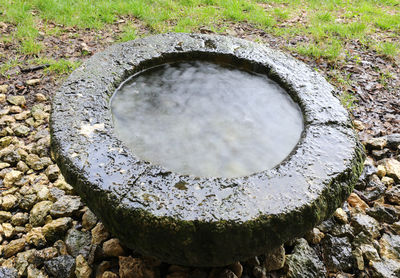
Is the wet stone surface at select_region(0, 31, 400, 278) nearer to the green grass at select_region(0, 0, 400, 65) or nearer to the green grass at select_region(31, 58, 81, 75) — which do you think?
the green grass at select_region(31, 58, 81, 75)

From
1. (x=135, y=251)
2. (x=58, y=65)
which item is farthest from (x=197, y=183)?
(x=58, y=65)

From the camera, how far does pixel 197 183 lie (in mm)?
1522

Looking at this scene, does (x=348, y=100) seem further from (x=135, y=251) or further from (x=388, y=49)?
(x=135, y=251)

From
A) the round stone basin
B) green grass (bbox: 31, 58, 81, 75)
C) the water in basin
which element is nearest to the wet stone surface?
the round stone basin

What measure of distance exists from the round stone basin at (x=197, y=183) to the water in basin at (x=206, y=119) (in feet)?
0.07

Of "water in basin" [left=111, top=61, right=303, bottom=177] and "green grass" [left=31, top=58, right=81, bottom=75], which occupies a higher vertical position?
"water in basin" [left=111, top=61, right=303, bottom=177]

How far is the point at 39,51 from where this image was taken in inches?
153

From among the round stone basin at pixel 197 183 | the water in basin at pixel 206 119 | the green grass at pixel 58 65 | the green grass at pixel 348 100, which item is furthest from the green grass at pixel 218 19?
the round stone basin at pixel 197 183

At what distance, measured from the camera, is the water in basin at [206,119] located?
182cm

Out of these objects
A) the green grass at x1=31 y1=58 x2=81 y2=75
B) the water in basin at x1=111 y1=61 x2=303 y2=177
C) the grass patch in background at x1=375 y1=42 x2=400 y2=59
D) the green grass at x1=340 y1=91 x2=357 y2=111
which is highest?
the water in basin at x1=111 y1=61 x2=303 y2=177

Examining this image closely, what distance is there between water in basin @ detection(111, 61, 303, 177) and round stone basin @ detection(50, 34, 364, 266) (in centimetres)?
2

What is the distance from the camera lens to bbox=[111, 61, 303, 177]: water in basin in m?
1.82

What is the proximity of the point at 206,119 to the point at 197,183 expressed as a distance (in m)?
0.68

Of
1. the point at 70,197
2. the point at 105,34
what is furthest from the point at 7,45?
the point at 70,197
